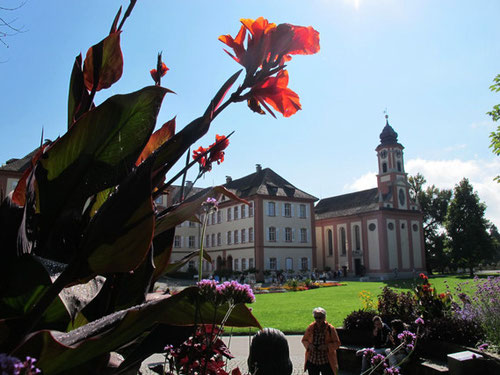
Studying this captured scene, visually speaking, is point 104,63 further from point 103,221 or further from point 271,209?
point 271,209

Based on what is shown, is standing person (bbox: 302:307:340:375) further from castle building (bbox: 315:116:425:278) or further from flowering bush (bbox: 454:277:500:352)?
castle building (bbox: 315:116:425:278)

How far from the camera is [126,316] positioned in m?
0.57

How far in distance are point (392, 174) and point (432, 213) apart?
15.8 metres

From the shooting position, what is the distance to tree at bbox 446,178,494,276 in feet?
152

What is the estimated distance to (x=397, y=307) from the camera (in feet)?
26.0

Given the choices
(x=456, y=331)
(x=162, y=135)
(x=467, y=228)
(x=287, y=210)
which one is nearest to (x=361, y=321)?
(x=456, y=331)

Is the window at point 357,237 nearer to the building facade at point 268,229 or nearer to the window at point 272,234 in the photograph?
the building facade at point 268,229

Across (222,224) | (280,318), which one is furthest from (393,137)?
(280,318)

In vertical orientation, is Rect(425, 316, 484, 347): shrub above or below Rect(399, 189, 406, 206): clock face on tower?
below

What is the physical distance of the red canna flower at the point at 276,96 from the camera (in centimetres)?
94

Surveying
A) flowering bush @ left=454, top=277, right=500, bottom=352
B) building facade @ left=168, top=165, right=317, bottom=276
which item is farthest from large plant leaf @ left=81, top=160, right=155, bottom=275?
building facade @ left=168, top=165, right=317, bottom=276

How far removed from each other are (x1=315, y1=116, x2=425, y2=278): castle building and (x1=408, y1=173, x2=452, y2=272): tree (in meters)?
9.75

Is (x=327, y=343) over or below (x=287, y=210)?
below

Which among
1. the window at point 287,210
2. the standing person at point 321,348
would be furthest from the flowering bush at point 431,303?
the window at point 287,210
